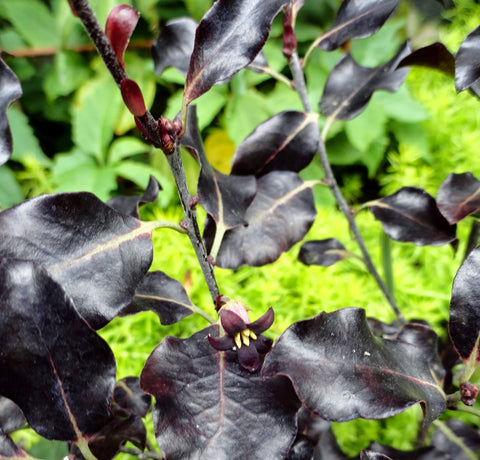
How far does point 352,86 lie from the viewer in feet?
2.18

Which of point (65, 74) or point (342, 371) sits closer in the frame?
point (342, 371)

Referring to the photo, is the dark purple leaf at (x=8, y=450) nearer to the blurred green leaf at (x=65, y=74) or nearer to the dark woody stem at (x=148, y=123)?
the dark woody stem at (x=148, y=123)

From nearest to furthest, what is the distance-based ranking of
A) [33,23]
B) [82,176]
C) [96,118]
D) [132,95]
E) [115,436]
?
[132,95], [115,436], [82,176], [96,118], [33,23]

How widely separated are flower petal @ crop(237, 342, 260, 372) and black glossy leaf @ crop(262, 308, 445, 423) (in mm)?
39

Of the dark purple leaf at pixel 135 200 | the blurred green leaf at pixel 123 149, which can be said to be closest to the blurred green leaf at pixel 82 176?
the blurred green leaf at pixel 123 149

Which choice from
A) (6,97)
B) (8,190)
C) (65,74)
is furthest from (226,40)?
(65,74)

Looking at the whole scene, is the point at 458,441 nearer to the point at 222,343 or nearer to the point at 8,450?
the point at 222,343

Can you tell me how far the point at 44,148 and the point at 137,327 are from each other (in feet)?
4.63

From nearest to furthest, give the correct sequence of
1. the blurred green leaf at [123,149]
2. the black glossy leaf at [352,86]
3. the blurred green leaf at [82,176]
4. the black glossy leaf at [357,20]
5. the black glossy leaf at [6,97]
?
the black glossy leaf at [6,97], the black glossy leaf at [357,20], the black glossy leaf at [352,86], the blurred green leaf at [82,176], the blurred green leaf at [123,149]

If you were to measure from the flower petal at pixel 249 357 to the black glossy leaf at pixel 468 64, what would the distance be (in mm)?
291

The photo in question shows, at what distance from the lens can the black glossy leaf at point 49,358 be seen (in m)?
0.32

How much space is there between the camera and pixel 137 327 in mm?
1049

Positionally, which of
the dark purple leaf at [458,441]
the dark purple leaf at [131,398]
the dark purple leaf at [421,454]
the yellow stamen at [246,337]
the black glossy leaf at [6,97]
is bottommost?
the dark purple leaf at [458,441]

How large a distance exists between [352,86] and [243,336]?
1.41ft
